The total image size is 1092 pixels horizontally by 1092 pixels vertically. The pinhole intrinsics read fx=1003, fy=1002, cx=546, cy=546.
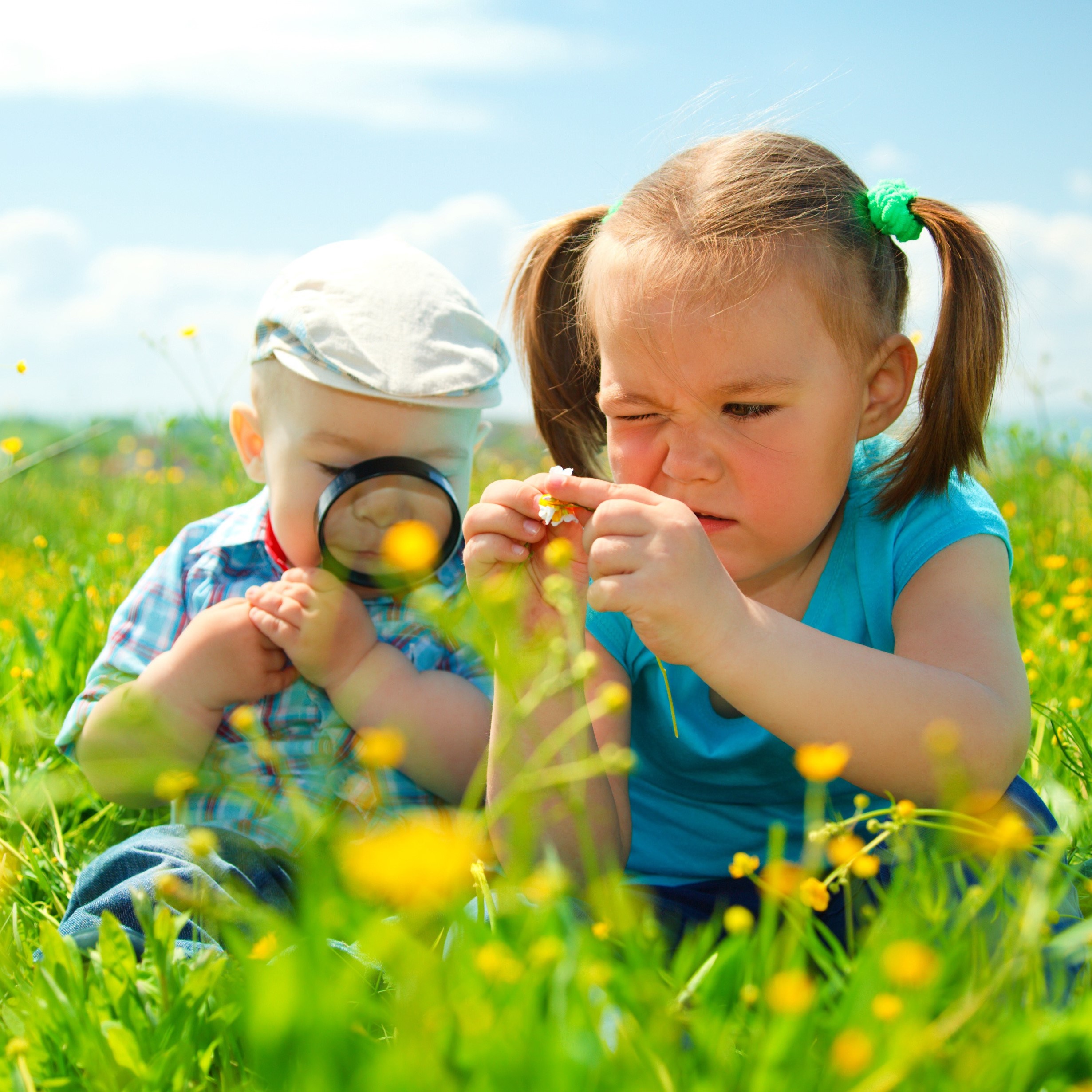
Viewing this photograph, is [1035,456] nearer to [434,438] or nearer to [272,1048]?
[434,438]

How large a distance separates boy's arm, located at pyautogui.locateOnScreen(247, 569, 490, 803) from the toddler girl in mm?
349

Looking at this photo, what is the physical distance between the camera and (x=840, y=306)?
1623 millimetres

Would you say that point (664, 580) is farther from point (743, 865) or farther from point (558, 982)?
point (558, 982)

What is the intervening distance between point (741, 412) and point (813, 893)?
771mm

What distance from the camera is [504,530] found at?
1.54m

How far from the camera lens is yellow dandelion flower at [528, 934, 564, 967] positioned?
0.80 metres

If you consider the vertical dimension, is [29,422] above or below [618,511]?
below

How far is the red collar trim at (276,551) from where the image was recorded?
7.47 ft

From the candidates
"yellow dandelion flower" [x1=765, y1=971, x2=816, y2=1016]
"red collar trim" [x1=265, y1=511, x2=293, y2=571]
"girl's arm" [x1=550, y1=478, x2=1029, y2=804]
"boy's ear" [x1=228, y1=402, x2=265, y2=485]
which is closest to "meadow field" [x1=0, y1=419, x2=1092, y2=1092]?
"yellow dandelion flower" [x1=765, y1=971, x2=816, y2=1016]

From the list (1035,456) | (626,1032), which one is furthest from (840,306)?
(1035,456)

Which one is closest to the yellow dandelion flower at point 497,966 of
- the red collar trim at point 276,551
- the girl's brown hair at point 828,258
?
the girl's brown hair at point 828,258

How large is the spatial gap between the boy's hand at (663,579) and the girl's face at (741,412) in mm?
276

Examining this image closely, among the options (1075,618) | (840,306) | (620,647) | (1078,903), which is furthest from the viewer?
(1075,618)

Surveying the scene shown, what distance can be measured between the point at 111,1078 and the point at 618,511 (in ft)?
2.70
